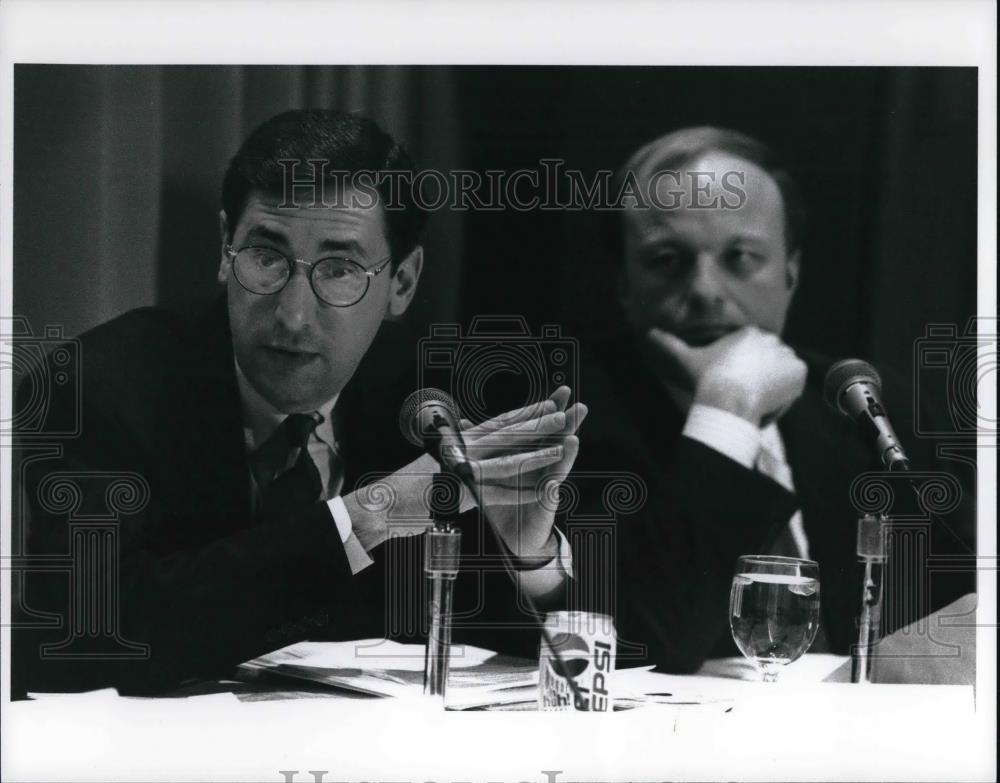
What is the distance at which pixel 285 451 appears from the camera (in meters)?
3.24

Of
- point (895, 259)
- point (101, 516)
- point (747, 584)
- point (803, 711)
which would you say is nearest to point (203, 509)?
point (101, 516)

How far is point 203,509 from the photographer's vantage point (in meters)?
3.20

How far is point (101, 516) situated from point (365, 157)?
981 mm

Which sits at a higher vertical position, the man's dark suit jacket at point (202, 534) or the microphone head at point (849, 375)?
the microphone head at point (849, 375)

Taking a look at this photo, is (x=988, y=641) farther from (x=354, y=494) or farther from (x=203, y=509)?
(x=203, y=509)

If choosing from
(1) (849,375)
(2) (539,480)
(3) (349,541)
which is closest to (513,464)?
(2) (539,480)

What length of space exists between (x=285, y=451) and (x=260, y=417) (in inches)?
3.7

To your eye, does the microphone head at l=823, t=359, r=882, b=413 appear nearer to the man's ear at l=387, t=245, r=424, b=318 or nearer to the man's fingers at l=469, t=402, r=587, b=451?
the man's fingers at l=469, t=402, r=587, b=451

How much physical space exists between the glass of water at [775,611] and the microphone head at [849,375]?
1.31ft

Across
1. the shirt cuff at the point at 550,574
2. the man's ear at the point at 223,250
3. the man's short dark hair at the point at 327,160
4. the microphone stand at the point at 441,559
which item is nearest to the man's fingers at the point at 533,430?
the microphone stand at the point at 441,559

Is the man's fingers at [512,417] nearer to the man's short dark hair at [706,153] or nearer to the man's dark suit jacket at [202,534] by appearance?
the man's dark suit jacket at [202,534]

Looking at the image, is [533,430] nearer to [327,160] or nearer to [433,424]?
[433,424]

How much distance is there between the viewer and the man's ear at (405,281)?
3.22 metres

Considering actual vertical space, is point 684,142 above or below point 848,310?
above
